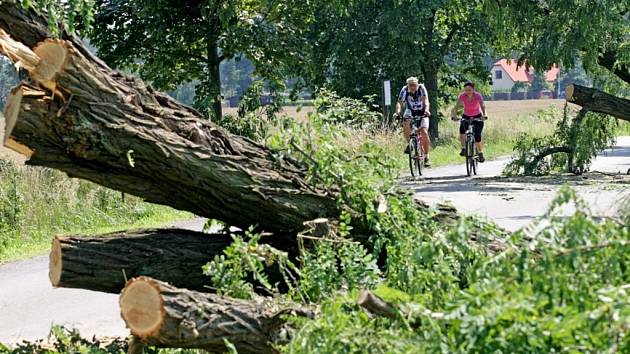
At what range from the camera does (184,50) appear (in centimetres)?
2584

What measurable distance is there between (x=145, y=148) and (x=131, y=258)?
0.71m

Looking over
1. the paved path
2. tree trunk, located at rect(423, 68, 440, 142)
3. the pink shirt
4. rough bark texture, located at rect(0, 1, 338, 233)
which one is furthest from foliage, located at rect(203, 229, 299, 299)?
tree trunk, located at rect(423, 68, 440, 142)

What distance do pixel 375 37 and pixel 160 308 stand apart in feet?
105

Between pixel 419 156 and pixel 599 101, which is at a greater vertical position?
pixel 599 101

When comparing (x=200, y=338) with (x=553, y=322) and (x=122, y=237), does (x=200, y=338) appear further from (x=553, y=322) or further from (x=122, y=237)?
(x=553, y=322)

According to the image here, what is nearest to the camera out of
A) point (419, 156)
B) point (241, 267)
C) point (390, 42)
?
point (241, 267)

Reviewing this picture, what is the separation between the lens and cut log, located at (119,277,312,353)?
6027mm

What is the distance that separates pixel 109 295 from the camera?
11.2m

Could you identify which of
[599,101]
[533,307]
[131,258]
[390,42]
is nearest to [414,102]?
[599,101]

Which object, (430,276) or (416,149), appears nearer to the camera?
(430,276)

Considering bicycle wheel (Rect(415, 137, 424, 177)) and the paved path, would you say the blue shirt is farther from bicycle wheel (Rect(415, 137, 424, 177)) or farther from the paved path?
the paved path

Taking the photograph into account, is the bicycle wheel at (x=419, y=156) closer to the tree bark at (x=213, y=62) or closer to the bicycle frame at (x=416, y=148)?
the bicycle frame at (x=416, y=148)

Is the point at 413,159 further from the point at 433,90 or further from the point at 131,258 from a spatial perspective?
the point at 433,90

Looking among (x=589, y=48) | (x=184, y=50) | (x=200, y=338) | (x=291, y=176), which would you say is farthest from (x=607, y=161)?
(x=200, y=338)
